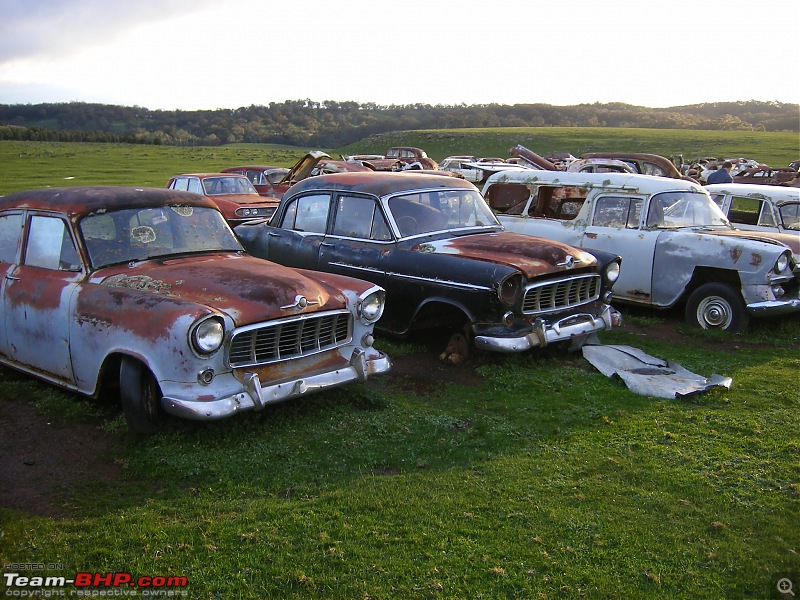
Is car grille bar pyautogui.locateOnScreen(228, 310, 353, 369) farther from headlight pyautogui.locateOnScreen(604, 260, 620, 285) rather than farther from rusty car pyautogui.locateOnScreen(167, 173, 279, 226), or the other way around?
rusty car pyautogui.locateOnScreen(167, 173, 279, 226)

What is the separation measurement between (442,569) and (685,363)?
4279 millimetres

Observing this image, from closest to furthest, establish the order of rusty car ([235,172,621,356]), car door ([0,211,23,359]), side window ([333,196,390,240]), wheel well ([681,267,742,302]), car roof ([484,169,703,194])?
car door ([0,211,23,359]), rusty car ([235,172,621,356]), side window ([333,196,390,240]), wheel well ([681,267,742,302]), car roof ([484,169,703,194])

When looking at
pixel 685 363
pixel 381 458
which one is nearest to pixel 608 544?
pixel 381 458

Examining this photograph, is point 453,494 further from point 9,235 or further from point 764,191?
point 764,191

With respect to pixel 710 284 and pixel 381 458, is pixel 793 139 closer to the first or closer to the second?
pixel 710 284

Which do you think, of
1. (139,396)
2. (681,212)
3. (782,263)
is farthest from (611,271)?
(139,396)

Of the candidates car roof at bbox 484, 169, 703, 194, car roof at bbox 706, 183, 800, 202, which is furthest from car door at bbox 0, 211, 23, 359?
car roof at bbox 706, 183, 800, 202

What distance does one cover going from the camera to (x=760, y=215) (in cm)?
962

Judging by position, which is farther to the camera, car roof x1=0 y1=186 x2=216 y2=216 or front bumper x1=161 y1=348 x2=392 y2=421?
car roof x1=0 y1=186 x2=216 y2=216

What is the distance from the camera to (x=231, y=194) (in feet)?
45.6

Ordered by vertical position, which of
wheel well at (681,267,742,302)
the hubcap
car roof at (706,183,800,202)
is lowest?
the hubcap

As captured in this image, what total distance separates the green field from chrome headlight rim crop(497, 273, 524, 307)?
2.18ft

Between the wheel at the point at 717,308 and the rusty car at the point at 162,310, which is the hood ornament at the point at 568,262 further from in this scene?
the wheel at the point at 717,308

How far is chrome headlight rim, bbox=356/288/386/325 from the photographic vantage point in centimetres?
548
